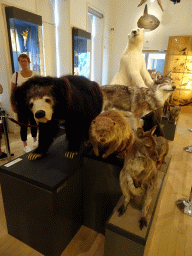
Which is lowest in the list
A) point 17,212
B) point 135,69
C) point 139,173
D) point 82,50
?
point 17,212

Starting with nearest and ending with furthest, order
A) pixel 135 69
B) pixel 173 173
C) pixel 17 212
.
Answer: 1. pixel 17 212
2. pixel 135 69
3. pixel 173 173

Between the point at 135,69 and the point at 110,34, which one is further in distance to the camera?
the point at 110,34

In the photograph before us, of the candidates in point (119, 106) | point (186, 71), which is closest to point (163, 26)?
point (186, 71)

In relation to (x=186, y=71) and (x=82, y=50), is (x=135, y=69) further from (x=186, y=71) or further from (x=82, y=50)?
(x=186, y=71)

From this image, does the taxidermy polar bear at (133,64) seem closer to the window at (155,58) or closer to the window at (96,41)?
the window at (96,41)

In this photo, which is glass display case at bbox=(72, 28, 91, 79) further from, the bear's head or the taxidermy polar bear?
the bear's head

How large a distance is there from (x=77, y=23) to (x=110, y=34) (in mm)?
2985

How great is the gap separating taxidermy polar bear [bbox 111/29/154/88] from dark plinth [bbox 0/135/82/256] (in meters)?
1.28

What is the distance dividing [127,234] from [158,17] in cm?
830

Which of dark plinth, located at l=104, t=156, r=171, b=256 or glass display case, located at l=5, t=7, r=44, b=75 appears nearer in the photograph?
dark plinth, located at l=104, t=156, r=171, b=256

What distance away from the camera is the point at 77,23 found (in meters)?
5.61

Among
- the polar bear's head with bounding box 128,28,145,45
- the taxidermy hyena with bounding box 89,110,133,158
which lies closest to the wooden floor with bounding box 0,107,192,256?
the taxidermy hyena with bounding box 89,110,133,158

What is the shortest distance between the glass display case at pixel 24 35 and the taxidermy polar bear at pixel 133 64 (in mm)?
2532

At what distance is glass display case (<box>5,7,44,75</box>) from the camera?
12.0 feet
